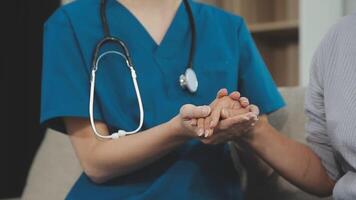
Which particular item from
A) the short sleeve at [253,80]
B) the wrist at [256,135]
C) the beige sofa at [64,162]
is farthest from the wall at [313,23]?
the wrist at [256,135]

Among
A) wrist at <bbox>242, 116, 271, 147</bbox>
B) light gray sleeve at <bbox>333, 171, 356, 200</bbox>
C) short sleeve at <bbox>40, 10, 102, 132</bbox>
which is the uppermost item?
short sleeve at <bbox>40, 10, 102, 132</bbox>

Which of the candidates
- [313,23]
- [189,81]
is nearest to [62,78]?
[189,81]

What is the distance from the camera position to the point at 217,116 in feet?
2.91

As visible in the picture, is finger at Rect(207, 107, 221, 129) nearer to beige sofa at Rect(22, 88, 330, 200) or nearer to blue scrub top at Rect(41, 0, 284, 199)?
blue scrub top at Rect(41, 0, 284, 199)

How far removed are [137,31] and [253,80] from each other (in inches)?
9.9

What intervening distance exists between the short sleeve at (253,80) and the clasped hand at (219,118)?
188mm

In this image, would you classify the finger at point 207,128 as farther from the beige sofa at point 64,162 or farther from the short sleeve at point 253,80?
the beige sofa at point 64,162

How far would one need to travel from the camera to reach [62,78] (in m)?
1.01

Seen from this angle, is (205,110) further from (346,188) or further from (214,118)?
(346,188)

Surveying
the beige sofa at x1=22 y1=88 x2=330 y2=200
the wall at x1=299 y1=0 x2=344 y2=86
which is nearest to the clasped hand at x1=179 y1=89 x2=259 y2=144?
the beige sofa at x1=22 y1=88 x2=330 y2=200

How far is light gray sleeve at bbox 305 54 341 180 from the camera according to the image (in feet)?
3.48

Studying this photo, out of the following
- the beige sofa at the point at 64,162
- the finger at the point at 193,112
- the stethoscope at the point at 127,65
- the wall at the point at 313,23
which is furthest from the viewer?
the wall at the point at 313,23

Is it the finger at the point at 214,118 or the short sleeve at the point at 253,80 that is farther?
the short sleeve at the point at 253,80

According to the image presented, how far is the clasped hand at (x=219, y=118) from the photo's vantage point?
88cm
